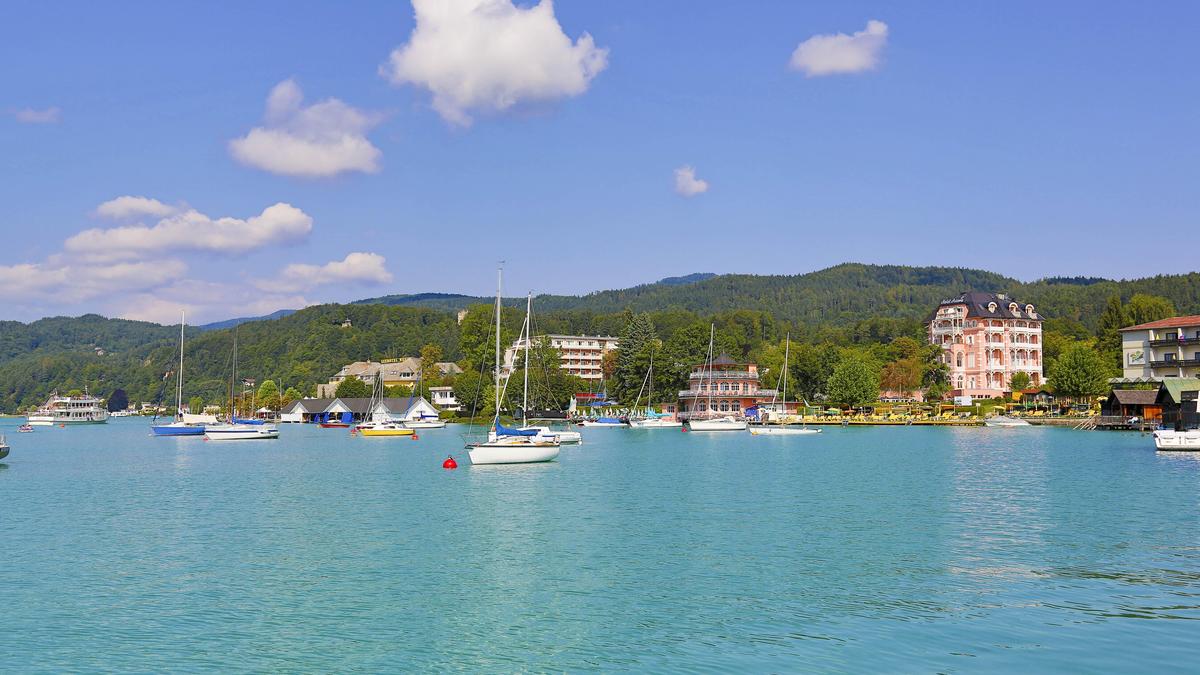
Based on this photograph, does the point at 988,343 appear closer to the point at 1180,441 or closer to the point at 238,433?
the point at 1180,441

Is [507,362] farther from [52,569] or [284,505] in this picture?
[52,569]

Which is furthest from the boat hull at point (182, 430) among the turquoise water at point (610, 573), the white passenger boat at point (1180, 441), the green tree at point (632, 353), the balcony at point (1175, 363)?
the balcony at point (1175, 363)

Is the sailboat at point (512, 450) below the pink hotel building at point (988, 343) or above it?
below

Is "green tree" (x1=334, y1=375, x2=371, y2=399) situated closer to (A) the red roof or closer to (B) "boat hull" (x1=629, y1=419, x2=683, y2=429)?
(B) "boat hull" (x1=629, y1=419, x2=683, y2=429)

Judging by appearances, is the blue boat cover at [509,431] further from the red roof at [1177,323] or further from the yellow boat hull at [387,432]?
the red roof at [1177,323]

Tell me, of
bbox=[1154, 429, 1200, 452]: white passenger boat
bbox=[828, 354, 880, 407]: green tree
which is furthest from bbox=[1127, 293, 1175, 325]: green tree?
bbox=[1154, 429, 1200, 452]: white passenger boat

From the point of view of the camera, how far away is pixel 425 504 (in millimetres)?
38688

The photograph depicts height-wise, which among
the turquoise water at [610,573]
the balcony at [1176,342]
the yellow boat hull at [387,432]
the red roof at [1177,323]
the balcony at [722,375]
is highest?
the red roof at [1177,323]

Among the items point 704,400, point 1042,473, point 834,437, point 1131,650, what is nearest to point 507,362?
point 704,400

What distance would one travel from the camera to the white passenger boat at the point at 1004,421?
10719cm

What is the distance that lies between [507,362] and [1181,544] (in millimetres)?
148413

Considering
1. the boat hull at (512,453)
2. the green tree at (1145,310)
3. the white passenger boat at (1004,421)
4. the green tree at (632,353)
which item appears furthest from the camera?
the green tree at (632,353)

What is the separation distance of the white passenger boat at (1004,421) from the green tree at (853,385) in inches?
728

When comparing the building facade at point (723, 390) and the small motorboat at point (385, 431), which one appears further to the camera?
the building facade at point (723, 390)
